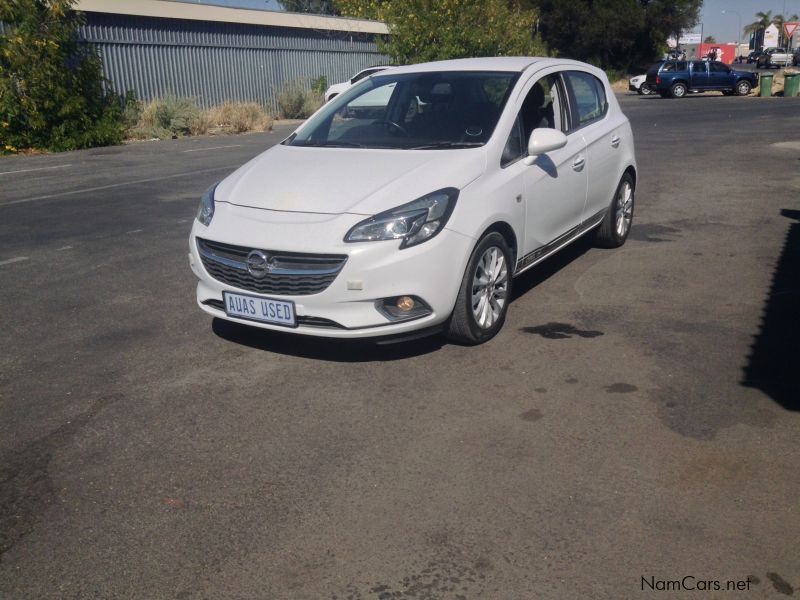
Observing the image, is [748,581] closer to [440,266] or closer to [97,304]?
[440,266]

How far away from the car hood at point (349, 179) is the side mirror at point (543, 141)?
41 cm

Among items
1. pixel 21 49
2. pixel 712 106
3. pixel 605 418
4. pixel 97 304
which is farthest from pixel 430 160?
pixel 712 106

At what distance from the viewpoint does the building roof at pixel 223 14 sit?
73.5ft

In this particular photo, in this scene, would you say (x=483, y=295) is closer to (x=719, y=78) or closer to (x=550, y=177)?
(x=550, y=177)

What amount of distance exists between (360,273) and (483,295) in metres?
1.03

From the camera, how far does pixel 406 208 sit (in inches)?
194

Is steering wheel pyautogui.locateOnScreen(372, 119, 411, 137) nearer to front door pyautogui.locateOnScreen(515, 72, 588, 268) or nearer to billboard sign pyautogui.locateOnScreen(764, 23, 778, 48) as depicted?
front door pyautogui.locateOnScreen(515, 72, 588, 268)

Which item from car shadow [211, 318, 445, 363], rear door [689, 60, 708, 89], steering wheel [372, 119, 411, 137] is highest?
rear door [689, 60, 708, 89]

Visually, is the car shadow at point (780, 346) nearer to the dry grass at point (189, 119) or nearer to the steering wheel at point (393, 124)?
the steering wheel at point (393, 124)

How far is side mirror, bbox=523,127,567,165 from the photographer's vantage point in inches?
224

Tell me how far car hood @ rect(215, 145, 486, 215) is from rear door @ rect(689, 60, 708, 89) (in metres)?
37.6

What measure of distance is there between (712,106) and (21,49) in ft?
77.4

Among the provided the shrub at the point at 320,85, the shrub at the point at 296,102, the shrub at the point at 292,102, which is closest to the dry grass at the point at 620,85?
the shrub at the point at 320,85

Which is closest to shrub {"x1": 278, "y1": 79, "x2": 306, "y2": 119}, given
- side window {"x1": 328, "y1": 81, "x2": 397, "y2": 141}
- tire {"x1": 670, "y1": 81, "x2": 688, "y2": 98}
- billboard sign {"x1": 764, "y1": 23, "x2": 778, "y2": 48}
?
tire {"x1": 670, "y1": 81, "x2": 688, "y2": 98}
